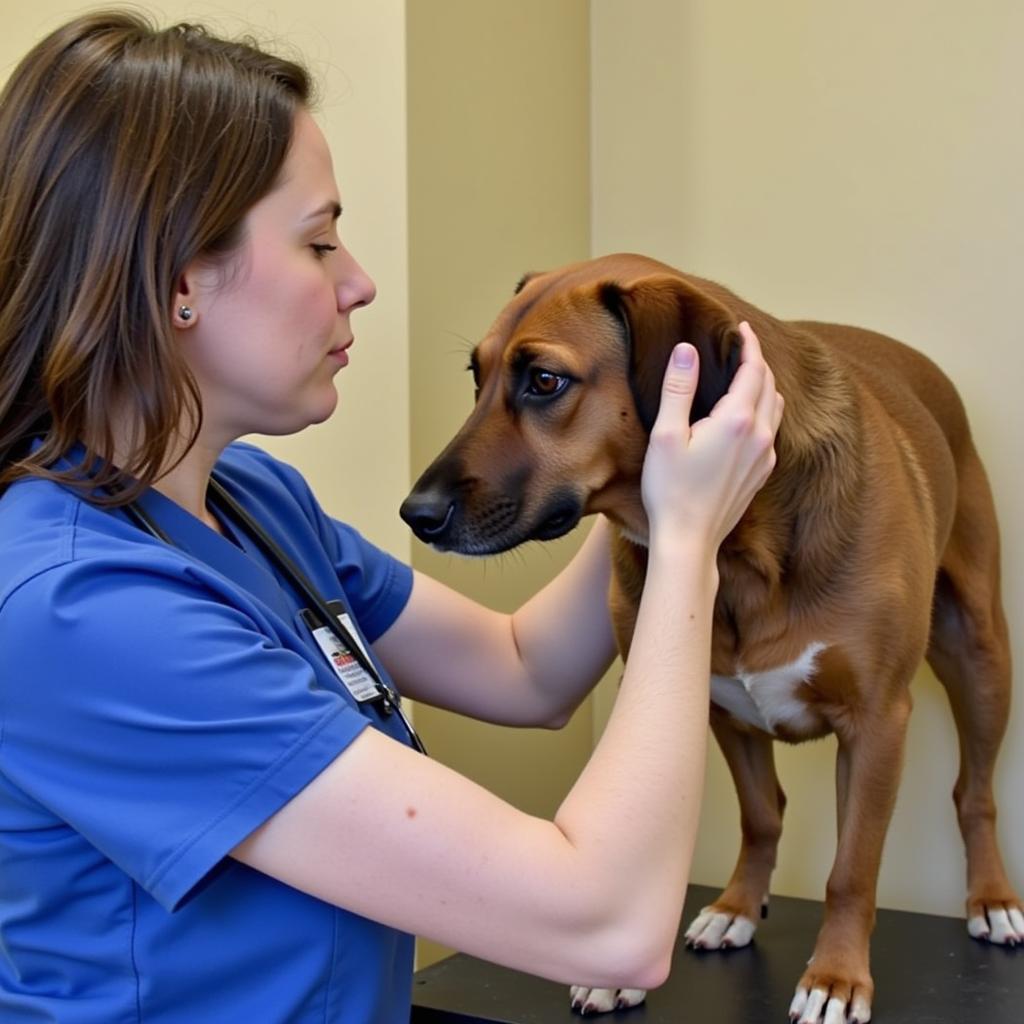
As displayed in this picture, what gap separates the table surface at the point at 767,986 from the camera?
1.41 meters

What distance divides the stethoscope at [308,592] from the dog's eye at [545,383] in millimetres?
319

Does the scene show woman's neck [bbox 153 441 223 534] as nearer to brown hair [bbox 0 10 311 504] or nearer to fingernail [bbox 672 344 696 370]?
brown hair [bbox 0 10 311 504]

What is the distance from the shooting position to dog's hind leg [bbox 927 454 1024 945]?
5.95 ft

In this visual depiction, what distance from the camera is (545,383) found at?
1.38 metres

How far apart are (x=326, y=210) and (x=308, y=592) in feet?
1.25

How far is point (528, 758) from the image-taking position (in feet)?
6.90

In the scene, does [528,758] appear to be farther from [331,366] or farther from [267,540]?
[331,366]

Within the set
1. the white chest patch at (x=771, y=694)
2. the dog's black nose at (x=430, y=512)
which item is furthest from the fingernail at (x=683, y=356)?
the white chest patch at (x=771, y=694)

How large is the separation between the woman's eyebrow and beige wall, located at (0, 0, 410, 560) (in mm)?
611

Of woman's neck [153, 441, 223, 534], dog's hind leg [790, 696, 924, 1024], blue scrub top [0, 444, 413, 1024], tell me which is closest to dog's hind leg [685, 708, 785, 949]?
dog's hind leg [790, 696, 924, 1024]

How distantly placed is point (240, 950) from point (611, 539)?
0.71m

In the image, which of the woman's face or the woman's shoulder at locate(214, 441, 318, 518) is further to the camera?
the woman's shoulder at locate(214, 441, 318, 518)

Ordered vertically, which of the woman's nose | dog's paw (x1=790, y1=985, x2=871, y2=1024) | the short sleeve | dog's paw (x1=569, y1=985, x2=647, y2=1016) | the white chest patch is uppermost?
the woman's nose

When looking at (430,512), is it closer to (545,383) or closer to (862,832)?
(545,383)
